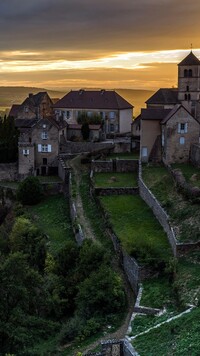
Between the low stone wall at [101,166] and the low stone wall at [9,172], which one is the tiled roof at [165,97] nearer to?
the low stone wall at [101,166]

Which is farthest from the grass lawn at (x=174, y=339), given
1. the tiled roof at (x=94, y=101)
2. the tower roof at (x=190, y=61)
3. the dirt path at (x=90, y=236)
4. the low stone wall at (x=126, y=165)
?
the tiled roof at (x=94, y=101)

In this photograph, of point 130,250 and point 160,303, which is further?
point 130,250

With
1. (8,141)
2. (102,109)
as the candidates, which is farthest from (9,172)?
(102,109)

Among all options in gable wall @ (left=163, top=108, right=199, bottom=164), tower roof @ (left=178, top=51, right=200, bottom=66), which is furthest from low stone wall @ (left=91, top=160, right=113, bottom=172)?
tower roof @ (left=178, top=51, right=200, bottom=66)

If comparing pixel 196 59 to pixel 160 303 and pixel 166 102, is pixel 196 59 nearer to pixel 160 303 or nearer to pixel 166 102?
pixel 166 102

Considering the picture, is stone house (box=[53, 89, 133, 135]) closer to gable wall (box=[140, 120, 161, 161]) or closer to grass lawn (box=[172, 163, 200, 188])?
gable wall (box=[140, 120, 161, 161])

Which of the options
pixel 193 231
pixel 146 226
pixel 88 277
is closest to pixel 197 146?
pixel 146 226

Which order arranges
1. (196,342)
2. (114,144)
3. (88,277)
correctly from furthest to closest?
(114,144) < (88,277) < (196,342)

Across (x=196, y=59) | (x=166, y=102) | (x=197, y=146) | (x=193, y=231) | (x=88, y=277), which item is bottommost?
(x=88, y=277)
